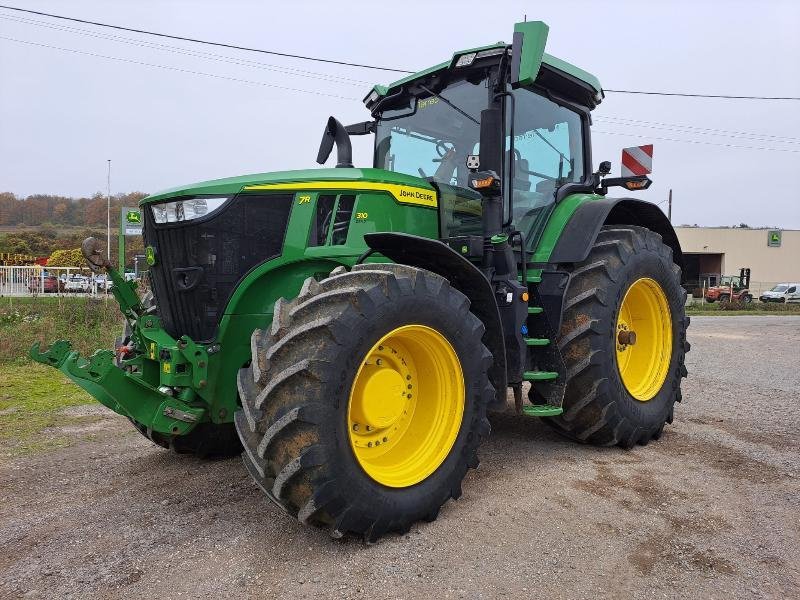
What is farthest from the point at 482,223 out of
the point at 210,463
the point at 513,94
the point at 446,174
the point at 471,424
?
the point at 210,463

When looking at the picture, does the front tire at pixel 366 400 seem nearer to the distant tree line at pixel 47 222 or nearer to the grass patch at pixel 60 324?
the grass patch at pixel 60 324

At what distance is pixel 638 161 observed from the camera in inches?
Result: 218

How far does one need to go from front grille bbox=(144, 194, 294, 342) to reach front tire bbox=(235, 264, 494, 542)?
1.65 ft

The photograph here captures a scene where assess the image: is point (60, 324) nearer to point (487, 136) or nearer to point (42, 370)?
point (42, 370)

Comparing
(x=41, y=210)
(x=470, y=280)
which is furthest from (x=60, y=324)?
(x=41, y=210)

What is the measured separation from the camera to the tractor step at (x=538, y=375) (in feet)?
13.3

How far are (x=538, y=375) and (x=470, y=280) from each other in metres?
0.91

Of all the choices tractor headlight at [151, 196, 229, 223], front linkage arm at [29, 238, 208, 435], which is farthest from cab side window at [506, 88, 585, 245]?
front linkage arm at [29, 238, 208, 435]

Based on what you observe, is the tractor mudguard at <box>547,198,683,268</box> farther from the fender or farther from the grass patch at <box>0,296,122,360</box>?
the grass patch at <box>0,296,122,360</box>

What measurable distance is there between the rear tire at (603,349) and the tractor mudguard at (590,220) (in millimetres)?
153

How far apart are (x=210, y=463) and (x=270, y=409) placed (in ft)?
5.86

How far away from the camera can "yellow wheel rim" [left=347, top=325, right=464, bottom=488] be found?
121 inches

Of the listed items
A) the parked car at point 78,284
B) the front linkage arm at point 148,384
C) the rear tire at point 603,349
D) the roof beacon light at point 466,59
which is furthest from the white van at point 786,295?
the front linkage arm at point 148,384

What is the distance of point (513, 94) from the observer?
4.31 metres
